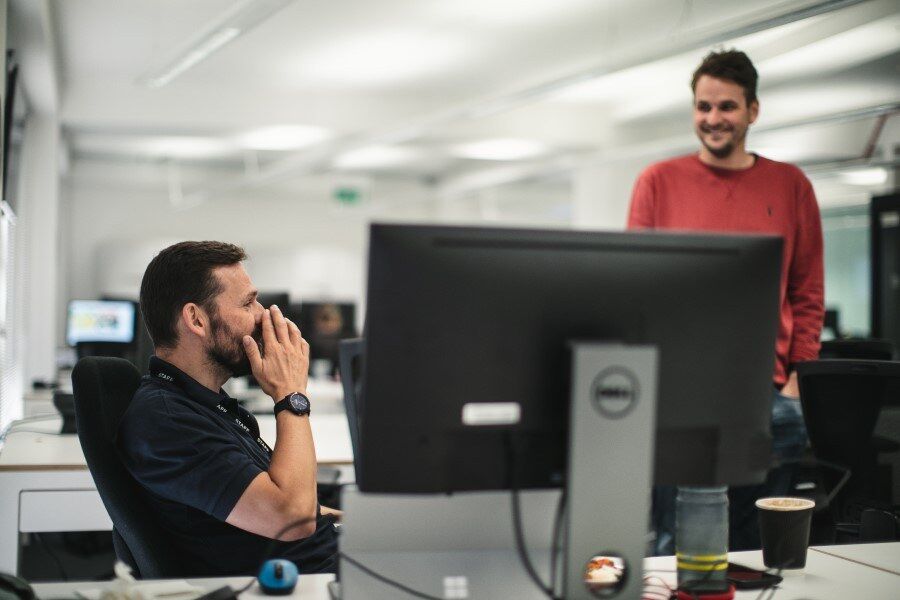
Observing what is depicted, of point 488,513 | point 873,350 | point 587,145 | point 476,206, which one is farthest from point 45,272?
point 476,206

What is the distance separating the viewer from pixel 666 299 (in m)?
1.18

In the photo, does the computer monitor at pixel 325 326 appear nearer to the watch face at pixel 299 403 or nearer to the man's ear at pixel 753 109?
the man's ear at pixel 753 109

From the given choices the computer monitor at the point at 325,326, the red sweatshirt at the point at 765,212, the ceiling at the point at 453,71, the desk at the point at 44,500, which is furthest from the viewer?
the computer monitor at the point at 325,326

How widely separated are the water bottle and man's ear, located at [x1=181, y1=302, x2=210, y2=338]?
38.7 inches

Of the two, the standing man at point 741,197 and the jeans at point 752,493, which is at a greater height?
the standing man at point 741,197

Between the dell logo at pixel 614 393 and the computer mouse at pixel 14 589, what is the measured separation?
81cm

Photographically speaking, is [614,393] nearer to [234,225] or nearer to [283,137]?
[283,137]

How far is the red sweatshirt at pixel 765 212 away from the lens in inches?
88.4

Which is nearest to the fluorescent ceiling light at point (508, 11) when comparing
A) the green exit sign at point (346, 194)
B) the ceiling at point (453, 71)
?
the ceiling at point (453, 71)

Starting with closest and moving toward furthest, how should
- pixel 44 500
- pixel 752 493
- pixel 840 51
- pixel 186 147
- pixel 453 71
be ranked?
pixel 752 493, pixel 44 500, pixel 840 51, pixel 453 71, pixel 186 147

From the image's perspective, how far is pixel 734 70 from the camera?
2252 millimetres

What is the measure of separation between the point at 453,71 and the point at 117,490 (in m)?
5.73

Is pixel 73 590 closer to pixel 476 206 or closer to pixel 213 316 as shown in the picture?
pixel 213 316

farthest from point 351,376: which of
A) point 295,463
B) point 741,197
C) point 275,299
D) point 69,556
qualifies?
point 69,556
